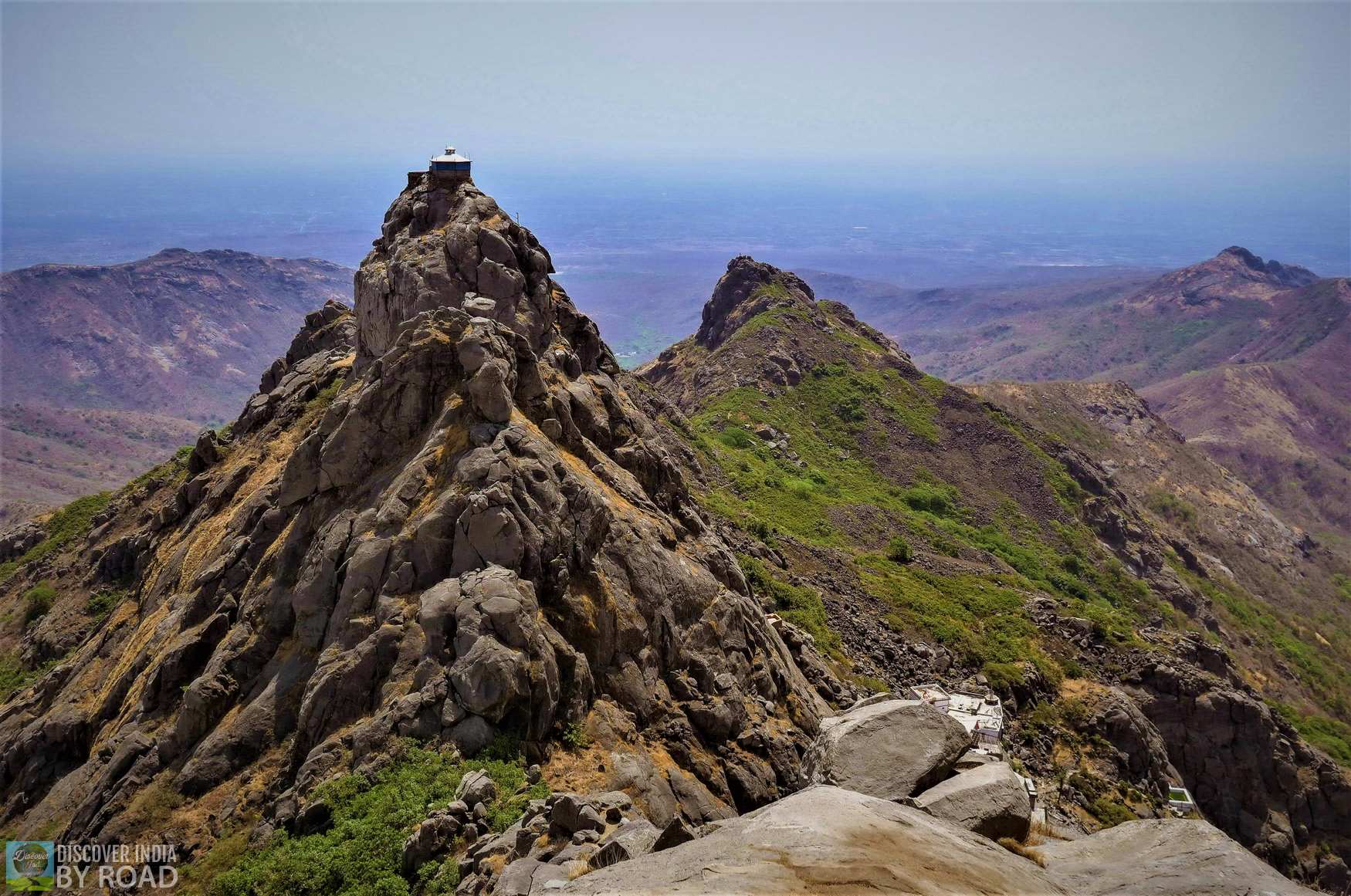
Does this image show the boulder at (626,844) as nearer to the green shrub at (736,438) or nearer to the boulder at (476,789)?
the boulder at (476,789)

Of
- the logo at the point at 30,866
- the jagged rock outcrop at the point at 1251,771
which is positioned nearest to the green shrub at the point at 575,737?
the logo at the point at 30,866

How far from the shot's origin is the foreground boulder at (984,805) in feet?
48.6

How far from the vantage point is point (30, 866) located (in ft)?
62.8

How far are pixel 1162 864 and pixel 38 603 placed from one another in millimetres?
48953

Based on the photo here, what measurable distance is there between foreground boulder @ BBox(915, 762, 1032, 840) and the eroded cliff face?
603 centimetres

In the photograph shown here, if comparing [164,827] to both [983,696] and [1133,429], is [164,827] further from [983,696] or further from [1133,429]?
[1133,429]

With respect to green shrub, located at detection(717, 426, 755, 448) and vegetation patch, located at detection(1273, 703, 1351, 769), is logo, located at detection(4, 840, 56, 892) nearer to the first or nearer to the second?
green shrub, located at detection(717, 426, 755, 448)

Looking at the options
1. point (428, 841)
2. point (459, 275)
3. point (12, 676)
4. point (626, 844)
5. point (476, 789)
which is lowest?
point (12, 676)

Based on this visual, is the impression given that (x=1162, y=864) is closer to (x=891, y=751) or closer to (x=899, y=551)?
(x=891, y=751)

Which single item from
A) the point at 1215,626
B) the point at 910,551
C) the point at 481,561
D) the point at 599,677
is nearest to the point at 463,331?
the point at 481,561

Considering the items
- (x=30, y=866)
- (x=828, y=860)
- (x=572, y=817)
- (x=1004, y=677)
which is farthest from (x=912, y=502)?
(x=30, y=866)

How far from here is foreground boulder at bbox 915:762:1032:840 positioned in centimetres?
1483

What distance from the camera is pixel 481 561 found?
20.1m

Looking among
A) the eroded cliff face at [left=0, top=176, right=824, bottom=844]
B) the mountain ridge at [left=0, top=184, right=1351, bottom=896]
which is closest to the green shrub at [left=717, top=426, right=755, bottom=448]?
the mountain ridge at [left=0, top=184, right=1351, bottom=896]
